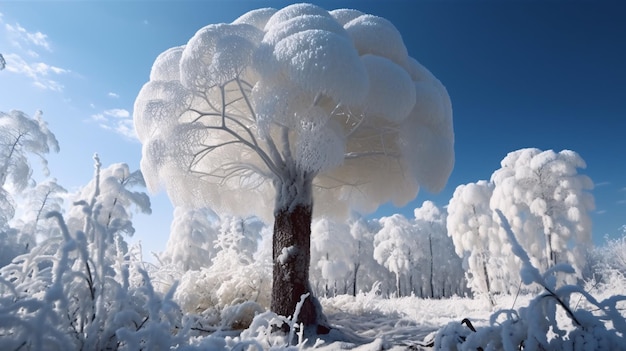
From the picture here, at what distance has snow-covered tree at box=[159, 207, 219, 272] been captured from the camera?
2153cm

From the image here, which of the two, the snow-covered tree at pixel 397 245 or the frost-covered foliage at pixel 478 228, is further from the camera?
the snow-covered tree at pixel 397 245

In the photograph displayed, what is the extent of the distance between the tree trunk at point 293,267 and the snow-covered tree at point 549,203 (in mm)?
13956

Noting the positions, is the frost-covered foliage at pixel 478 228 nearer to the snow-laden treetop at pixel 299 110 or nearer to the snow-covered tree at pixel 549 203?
the snow-covered tree at pixel 549 203

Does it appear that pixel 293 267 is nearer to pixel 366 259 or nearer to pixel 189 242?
pixel 189 242

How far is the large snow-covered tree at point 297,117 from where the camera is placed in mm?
5250

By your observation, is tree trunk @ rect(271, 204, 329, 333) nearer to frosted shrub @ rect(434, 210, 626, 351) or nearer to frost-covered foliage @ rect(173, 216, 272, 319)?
frost-covered foliage @ rect(173, 216, 272, 319)

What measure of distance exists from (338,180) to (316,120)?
2.75m

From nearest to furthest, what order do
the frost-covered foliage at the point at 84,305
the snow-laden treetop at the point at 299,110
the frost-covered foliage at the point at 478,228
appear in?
1. the frost-covered foliage at the point at 84,305
2. the snow-laden treetop at the point at 299,110
3. the frost-covered foliage at the point at 478,228

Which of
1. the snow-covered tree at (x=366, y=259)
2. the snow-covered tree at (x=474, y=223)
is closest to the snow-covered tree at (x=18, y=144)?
the snow-covered tree at (x=474, y=223)

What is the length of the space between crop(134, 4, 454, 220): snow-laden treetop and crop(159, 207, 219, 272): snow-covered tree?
14.2 m

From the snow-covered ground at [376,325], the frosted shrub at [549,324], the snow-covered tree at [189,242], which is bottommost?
the snow-covered ground at [376,325]

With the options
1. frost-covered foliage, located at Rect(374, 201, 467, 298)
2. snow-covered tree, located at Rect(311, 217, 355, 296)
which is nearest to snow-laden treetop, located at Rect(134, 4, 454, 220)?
snow-covered tree, located at Rect(311, 217, 355, 296)

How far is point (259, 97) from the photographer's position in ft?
18.6

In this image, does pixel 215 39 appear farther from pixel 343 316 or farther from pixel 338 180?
pixel 343 316
